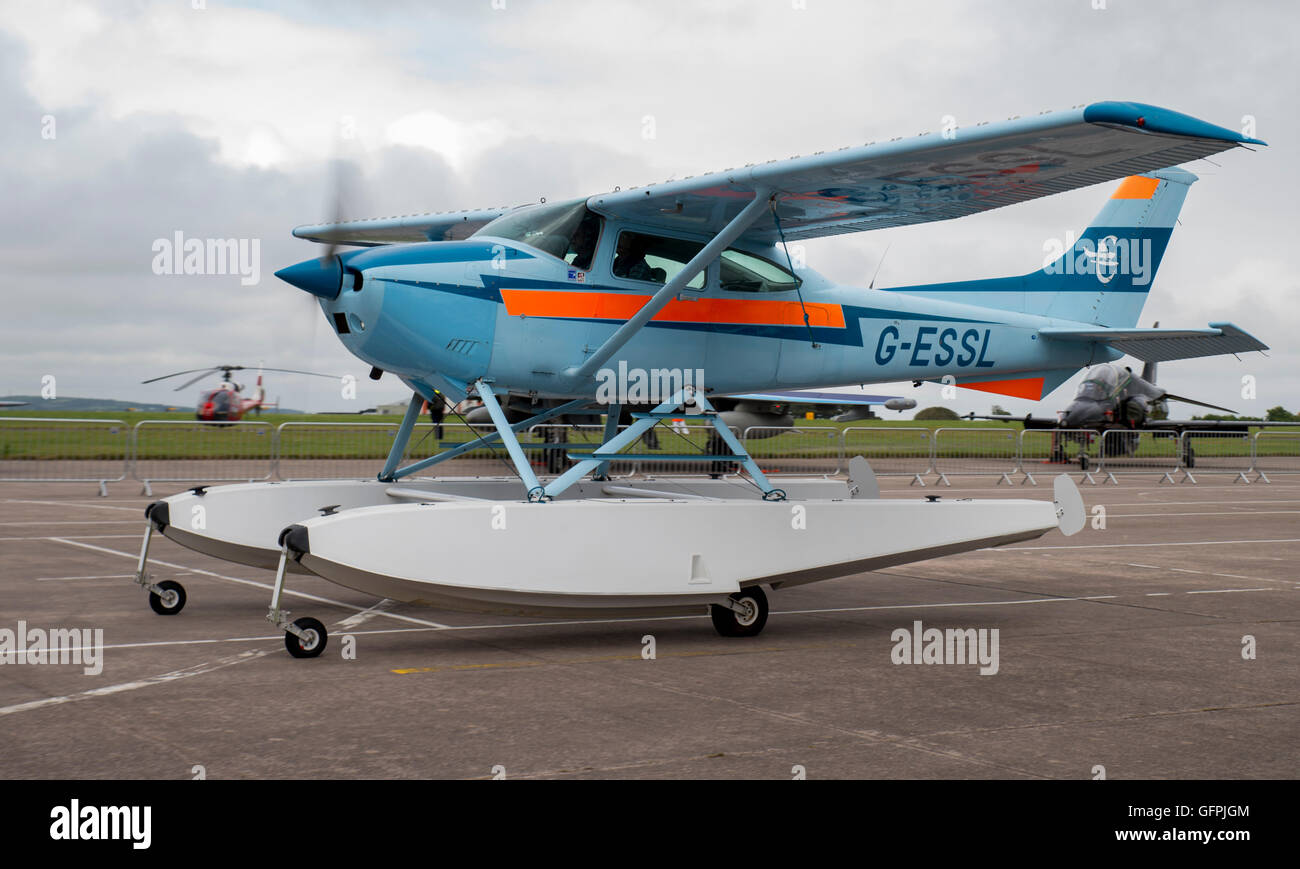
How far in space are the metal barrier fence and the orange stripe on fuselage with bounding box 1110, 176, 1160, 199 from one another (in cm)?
561

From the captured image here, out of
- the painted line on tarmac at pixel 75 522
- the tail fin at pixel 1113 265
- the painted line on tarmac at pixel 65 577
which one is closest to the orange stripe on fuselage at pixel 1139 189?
the tail fin at pixel 1113 265

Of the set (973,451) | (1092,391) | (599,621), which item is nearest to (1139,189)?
(599,621)

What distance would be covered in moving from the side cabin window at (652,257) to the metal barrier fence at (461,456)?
18.4ft

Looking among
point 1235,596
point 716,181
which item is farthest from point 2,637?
point 1235,596

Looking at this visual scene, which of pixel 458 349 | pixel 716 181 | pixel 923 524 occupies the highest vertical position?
pixel 716 181

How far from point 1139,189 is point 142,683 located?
9.99m

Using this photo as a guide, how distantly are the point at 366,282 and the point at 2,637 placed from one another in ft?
9.58

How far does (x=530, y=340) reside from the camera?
755 centimetres

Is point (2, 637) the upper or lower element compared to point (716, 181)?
lower

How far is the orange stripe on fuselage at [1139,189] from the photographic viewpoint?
36.0 feet

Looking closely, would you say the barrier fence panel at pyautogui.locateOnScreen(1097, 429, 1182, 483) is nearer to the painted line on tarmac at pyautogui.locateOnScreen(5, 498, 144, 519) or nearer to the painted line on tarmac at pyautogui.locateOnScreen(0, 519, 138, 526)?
the painted line on tarmac at pyautogui.locateOnScreen(5, 498, 144, 519)

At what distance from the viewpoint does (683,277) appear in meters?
7.44

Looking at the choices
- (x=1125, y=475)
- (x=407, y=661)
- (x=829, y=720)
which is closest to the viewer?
(x=829, y=720)
